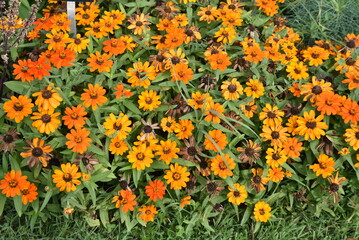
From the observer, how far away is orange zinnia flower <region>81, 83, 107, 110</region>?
1937mm

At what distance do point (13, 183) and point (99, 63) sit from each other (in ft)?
2.28

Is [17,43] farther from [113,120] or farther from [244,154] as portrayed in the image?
[244,154]

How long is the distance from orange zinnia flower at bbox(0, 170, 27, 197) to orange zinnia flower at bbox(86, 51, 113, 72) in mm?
605

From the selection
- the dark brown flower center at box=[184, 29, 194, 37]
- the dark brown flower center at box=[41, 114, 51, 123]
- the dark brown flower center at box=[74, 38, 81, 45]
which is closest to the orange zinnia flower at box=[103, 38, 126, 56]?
the dark brown flower center at box=[74, 38, 81, 45]

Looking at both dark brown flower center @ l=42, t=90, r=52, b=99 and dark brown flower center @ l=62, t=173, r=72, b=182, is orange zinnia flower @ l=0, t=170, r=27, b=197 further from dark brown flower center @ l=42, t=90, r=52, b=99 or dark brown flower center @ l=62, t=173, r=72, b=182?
dark brown flower center @ l=42, t=90, r=52, b=99

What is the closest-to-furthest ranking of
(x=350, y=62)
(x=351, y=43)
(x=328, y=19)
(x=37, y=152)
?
1. (x=37, y=152)
2. (x=350, y=62)
3. (x=351, y=43)
4. (x=328, y=19)

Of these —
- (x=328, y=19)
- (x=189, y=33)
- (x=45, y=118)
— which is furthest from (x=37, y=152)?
(x=328, y=19)

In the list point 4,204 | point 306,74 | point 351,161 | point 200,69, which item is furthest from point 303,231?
point 4,204

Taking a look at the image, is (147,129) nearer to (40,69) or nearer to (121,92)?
(121,92)

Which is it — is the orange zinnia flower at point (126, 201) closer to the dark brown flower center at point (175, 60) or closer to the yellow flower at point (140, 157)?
the yellow flower at point (140, 157)

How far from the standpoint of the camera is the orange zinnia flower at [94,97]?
1.94 metres

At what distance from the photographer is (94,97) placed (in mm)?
1954

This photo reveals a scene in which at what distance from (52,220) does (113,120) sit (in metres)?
0.61

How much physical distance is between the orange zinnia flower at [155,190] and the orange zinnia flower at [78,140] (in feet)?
1.16
